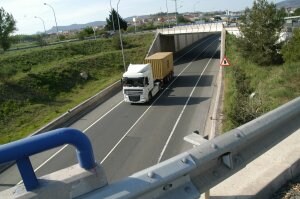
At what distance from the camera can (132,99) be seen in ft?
103

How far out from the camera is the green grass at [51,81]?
3212cm

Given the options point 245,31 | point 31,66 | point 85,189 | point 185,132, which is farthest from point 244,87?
point 31,66

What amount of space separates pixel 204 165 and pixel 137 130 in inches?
838

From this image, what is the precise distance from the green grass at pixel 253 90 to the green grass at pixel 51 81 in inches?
580

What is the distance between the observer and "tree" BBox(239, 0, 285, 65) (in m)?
40.5

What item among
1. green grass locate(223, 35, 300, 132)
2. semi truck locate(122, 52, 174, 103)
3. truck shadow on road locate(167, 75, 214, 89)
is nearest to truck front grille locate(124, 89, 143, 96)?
semi truck locate(122, 52, 174, 103)

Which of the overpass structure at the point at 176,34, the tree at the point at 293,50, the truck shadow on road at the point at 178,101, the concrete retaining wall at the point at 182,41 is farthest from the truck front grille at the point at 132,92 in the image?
the concrete retaining wall at the point at 182,41

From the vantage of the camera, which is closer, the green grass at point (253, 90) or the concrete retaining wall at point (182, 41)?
the green grass at point (253, 90)

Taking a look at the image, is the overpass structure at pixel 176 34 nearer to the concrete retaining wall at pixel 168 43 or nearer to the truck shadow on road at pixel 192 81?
the concrete retaining wall at pixel 168 43

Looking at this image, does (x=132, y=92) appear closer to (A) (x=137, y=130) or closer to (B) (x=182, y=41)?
(A) (x=137, y=130)

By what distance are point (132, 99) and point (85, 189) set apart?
28.7 metres

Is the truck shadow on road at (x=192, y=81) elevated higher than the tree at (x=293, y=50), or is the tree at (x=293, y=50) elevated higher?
the tree at (x=293, y=50)

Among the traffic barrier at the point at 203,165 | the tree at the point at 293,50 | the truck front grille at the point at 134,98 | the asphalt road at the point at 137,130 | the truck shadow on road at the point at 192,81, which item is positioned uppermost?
the traffic barrier at the point at 203,165

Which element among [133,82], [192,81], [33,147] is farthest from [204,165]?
[192,81]
